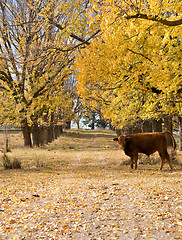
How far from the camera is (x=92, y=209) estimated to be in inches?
206

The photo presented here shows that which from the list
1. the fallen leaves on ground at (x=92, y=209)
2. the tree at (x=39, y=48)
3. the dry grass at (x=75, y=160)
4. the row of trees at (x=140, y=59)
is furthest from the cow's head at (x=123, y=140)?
the tree at (x=39, y=48)

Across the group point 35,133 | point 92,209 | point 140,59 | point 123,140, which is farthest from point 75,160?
point 35,133

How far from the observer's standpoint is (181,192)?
6227 millimetres

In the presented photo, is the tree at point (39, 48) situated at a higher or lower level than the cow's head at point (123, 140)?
higher

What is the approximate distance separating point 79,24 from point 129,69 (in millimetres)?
2677

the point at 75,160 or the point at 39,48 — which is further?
the point at 75,160

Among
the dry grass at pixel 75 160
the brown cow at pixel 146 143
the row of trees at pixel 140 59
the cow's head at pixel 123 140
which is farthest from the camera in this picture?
the dry grass at pixel 75 160

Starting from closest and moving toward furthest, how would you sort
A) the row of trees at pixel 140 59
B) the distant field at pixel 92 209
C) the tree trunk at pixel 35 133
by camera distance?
the distant field at pixel 92 209 → the row of trees at pixel 140 59 → the tree trunk at pixel 35 133

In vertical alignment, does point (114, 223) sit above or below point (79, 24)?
below

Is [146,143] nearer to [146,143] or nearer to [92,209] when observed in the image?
[146,143]

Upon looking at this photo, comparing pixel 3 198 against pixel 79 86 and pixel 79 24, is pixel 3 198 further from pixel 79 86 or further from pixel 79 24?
pixel 79 24

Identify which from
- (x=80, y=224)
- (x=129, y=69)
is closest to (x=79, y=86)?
(x=129, y=69)

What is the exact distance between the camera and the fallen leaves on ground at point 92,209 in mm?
4117

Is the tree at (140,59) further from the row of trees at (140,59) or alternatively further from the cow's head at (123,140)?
the cow's head at (123,140)
